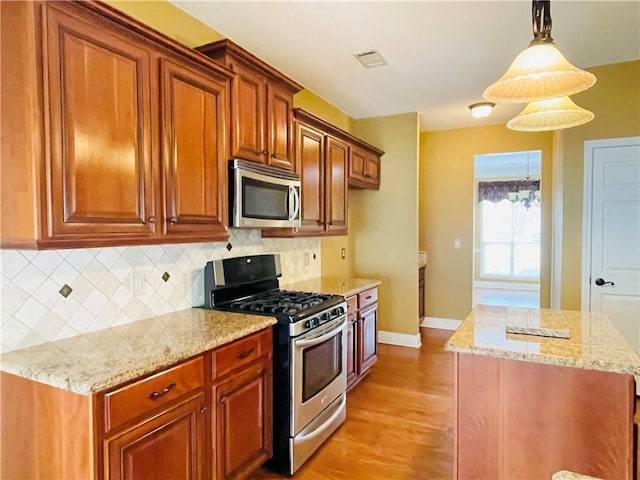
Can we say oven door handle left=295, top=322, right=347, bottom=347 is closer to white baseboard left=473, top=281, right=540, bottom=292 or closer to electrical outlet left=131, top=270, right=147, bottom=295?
electrical outlet left=131, top=270, right=147, bottom=295

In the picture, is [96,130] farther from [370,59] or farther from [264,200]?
[370,59]

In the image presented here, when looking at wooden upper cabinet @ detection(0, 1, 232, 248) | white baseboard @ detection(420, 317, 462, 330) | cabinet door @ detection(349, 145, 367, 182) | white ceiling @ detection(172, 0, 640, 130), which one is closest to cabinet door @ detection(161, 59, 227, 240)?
wooden upper cabinet @ detection(0, 1, 232, 248)

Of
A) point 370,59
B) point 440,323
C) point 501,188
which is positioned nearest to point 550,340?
point 370,59

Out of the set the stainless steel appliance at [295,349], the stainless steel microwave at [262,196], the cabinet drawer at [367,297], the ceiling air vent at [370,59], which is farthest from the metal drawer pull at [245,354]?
the ceiling air vent at [370,59]

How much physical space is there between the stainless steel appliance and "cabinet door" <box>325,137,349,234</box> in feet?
2.77

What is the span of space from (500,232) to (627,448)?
27.0ft

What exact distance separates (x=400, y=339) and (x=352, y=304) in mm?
1750

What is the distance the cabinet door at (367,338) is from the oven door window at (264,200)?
1.34m

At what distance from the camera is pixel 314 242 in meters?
3.95

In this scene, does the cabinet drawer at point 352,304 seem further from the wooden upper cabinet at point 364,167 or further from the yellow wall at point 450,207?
the yellow wall at point 450,207

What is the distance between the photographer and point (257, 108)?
8.10 feet

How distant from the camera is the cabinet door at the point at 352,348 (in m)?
3.29

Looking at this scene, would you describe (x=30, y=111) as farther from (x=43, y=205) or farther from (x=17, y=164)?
(x=43, y=205)

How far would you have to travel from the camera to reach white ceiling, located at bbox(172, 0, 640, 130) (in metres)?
2.38
